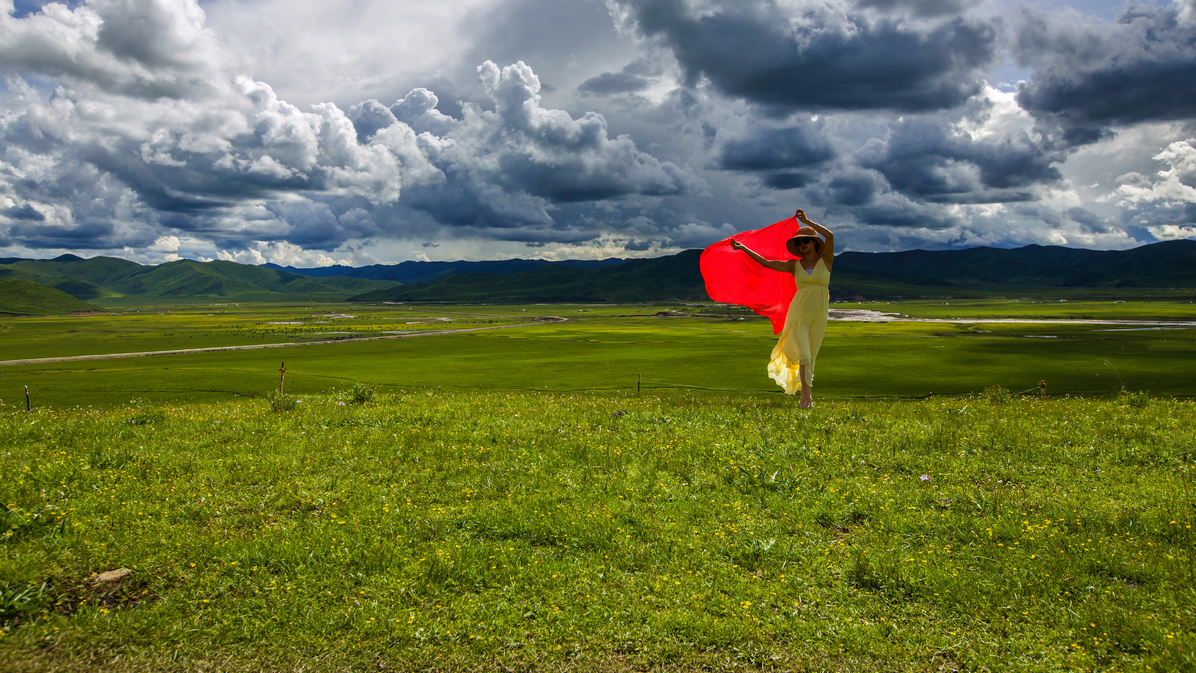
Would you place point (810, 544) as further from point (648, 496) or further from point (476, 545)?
point (476, 545)

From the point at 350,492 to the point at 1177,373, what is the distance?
280 ft

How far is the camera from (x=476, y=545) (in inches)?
349

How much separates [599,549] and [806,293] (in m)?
11.7

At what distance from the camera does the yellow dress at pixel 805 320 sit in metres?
17.7

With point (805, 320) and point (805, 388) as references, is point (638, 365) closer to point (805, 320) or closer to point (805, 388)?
point (805, 388)

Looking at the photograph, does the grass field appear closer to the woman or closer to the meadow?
the woman

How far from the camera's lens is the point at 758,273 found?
2028cm

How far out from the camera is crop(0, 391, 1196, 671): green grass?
6.66m

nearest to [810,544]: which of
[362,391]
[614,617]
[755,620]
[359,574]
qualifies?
[755,620]

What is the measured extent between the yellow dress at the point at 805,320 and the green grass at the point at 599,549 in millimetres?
4367

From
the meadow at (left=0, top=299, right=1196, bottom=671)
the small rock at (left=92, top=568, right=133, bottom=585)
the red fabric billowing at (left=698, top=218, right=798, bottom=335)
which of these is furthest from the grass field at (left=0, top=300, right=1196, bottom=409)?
the small rock at (left=92, top=568, right=133, bottom=585)

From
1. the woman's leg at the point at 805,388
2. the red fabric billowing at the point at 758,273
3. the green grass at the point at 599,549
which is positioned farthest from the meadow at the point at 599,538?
the red fabric billowing at the point at 758,273

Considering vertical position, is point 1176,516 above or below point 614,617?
above

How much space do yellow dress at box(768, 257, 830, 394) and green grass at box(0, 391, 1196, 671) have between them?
4.37 m
